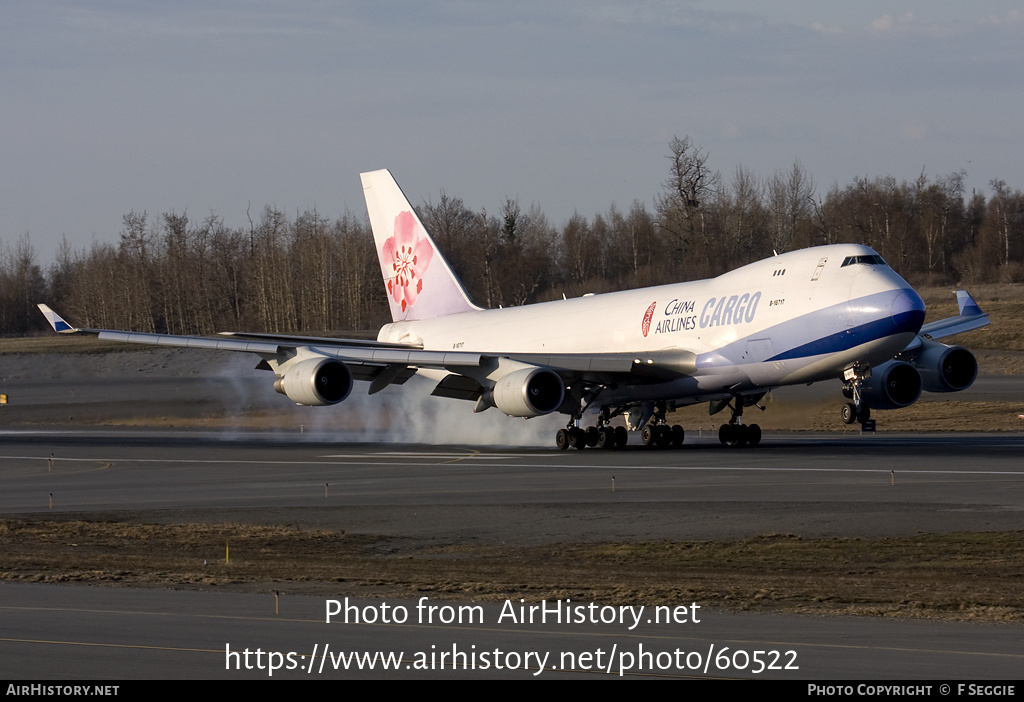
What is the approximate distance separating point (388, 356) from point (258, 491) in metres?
10.3

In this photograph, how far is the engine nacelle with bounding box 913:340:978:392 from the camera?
34.3 m

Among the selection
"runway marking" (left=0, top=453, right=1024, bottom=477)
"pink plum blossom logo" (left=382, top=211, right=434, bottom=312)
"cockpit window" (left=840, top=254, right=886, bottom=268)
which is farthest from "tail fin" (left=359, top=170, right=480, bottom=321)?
"cockpit window" (left=840, top=254, right=886, bottom=268)

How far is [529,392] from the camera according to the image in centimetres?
3259

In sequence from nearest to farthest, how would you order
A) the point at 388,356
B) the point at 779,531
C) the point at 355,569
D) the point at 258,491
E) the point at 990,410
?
the point at 355,569 → the point at 779,531 → the point at 258,491 → the point at 388,356 → the point at 990,410

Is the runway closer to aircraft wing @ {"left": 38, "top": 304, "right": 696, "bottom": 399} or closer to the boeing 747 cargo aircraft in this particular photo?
the boeing 747 cargo aircraft

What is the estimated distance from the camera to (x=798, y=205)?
104m

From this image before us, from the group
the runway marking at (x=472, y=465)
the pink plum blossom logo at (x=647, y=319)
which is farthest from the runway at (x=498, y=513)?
the pink plum blossom logo at (x=647, y=319)

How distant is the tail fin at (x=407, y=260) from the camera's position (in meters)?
44.8

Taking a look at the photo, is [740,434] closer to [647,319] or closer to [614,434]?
[614,434]

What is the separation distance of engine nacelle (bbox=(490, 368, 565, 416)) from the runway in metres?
1.44

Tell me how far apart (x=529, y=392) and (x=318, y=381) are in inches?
267

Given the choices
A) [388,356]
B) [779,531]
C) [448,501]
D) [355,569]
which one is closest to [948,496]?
[779,531]

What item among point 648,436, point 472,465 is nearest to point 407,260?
point 648,436
